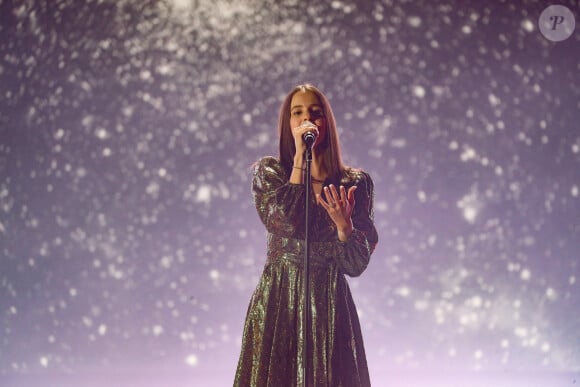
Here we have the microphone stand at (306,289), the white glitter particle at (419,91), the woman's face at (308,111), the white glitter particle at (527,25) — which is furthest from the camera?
the white glitter particle at (527,25)

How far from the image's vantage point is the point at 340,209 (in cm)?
145

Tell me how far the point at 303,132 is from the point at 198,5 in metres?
1.80

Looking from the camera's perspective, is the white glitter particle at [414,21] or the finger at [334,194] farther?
the white glitter particle at [414,21]

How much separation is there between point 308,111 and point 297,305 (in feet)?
1.62

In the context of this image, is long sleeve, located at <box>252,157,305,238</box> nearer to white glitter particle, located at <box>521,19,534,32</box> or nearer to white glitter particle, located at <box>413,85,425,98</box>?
white glitter particle, located at <box>413,85,425,98</box>

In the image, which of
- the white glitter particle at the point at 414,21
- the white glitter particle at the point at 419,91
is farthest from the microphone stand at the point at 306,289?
the white glitter particle at the point at 414,21

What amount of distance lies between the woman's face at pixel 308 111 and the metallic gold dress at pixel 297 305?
0.59ft

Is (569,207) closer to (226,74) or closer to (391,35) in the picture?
(391,35)

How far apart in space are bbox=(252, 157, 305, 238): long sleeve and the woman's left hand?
6 cm

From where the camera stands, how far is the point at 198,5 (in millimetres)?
2979

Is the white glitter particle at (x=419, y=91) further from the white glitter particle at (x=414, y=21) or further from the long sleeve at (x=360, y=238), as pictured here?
the long sleeve at (x=360, y=238)

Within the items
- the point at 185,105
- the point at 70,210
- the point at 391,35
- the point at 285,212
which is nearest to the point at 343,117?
the point at 391,35

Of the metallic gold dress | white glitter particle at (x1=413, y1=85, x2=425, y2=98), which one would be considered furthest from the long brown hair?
white glitter particle at (x1=413, y1=85, x2=425, y2=98)

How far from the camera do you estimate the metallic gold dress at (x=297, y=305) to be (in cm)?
146
